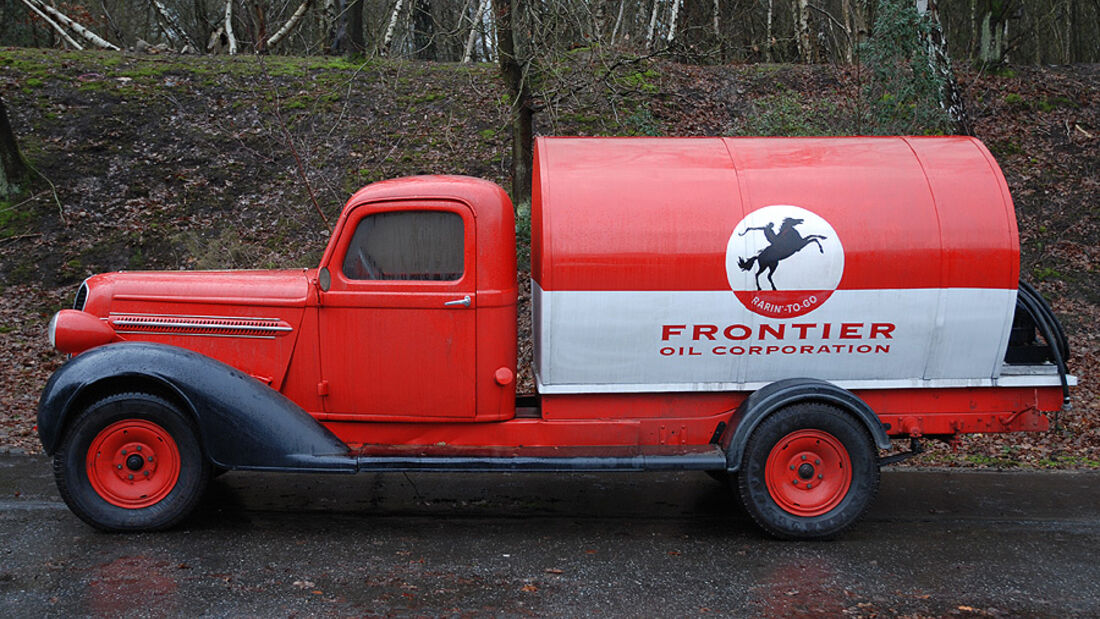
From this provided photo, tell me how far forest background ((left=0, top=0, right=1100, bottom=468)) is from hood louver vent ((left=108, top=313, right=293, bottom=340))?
113 inches

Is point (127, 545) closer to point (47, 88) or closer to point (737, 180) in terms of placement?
point (737, 180)

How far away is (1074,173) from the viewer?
1370cm

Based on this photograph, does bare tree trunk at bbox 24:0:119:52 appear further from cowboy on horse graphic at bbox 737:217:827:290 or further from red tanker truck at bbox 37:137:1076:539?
cowboy on horse graphic at bbox 737:217:827:290

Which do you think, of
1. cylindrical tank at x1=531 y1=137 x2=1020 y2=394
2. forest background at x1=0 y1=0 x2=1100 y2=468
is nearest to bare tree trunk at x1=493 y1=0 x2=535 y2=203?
forest background at x1=0 y1=0 x2=1100 y2=468

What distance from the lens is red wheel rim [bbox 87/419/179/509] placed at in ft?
17.7

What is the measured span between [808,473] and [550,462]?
1.64 metres

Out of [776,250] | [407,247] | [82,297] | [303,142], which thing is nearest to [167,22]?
[303,142]

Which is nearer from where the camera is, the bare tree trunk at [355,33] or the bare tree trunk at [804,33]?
the bare tree trunk at [355,33]

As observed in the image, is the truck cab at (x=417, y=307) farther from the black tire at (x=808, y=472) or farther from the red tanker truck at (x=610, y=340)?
the black tire at (x=808, y=472)

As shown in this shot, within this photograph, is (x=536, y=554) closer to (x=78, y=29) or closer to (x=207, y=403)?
(x=207, y=403)

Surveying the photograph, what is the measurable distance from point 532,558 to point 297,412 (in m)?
1.70

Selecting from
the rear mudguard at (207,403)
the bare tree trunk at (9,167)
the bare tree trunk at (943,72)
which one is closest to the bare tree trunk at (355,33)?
the bare tree trunk at (9,167)

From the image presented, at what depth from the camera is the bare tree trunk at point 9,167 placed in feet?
41.2

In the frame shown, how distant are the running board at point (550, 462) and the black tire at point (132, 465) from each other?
1081 millimetres
